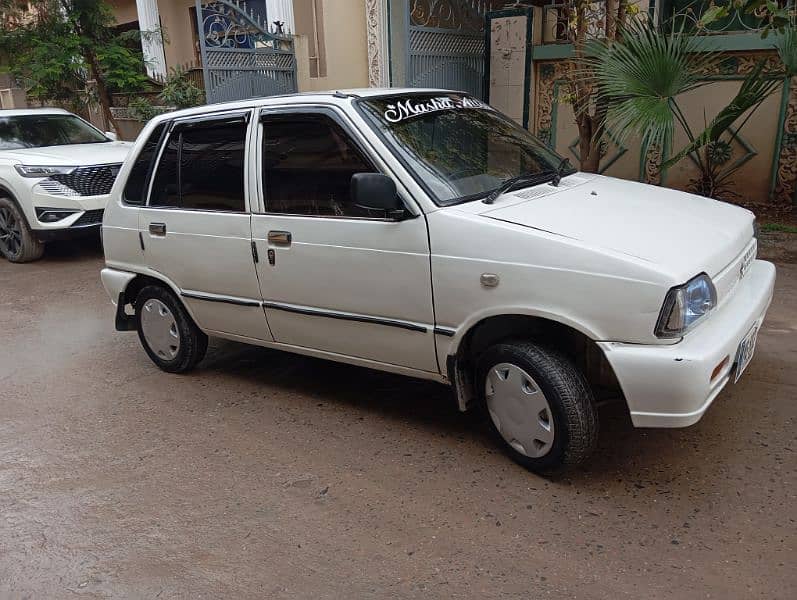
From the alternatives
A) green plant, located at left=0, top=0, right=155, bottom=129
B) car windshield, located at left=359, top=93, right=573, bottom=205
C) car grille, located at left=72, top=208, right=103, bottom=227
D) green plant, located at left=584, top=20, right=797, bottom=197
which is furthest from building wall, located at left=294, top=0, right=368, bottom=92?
car windshield, located at left=359, top=93, right=573, bottom=205

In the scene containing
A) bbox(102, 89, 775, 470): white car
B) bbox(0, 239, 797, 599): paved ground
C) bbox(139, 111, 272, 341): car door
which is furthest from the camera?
bbox(139, 111, 272, 341): car door

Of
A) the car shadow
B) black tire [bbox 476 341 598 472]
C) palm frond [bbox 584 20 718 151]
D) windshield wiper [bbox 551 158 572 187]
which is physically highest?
palm frond [bbox 584 20 718 151]

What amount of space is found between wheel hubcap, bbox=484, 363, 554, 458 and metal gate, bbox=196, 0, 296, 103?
8206 millimetres

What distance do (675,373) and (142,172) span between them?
12.1ft

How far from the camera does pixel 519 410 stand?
143 inches

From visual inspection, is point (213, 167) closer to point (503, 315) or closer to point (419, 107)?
point (419, 107)

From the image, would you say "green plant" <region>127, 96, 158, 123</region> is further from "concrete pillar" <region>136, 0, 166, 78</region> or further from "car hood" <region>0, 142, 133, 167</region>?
"car hood" <region>0, 142, 133, 167</region>

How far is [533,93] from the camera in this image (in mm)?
10391

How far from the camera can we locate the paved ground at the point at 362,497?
3051 millimetres

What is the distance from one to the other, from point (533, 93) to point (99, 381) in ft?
24.1

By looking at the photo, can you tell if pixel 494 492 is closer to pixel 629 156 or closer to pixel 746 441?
pixel 746 441

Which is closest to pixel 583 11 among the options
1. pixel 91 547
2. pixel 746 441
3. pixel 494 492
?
pixel 746 441

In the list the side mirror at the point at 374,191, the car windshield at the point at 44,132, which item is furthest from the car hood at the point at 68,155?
the side mirror at the point at 374,191

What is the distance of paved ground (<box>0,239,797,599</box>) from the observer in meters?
3.05
